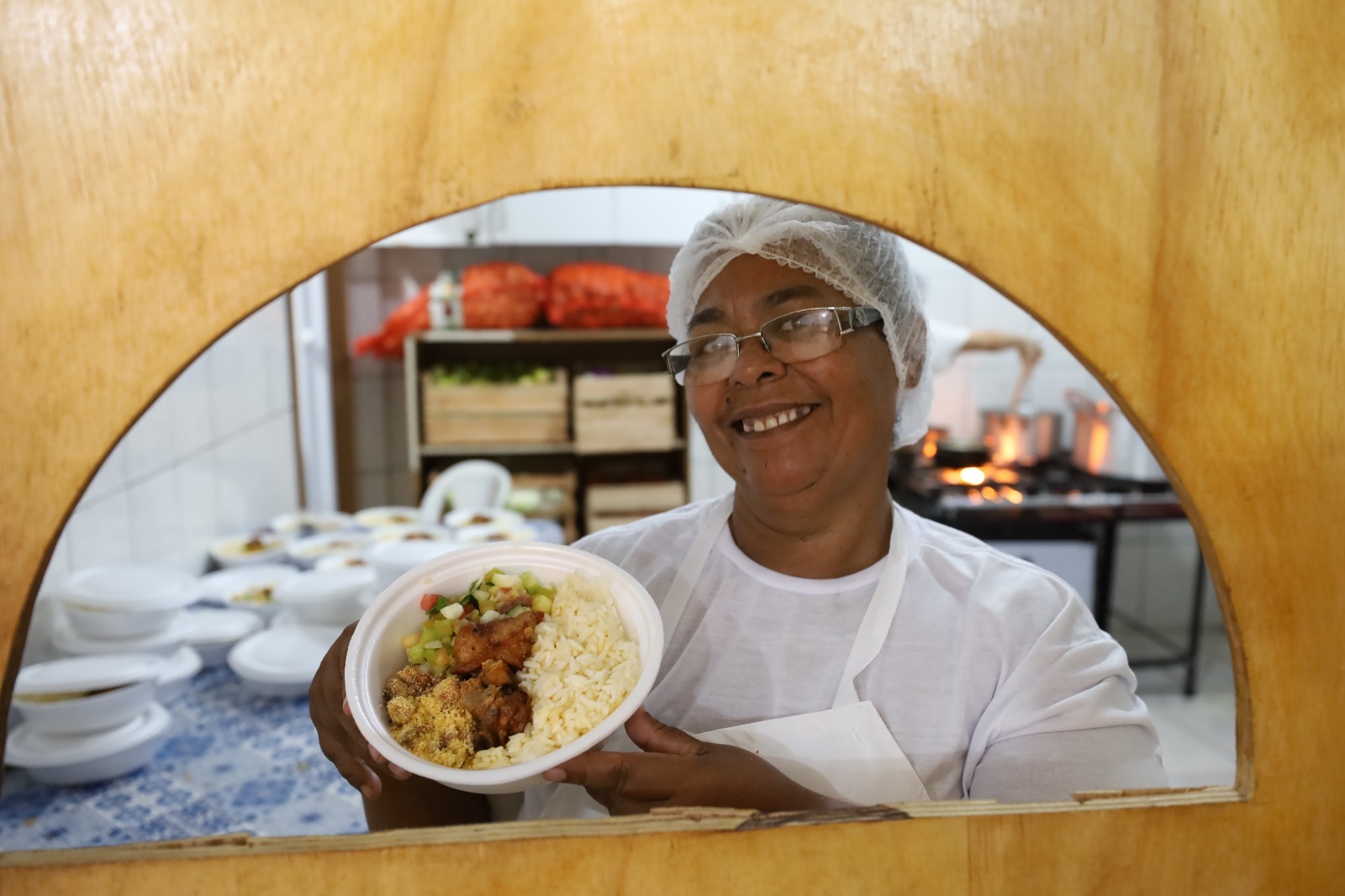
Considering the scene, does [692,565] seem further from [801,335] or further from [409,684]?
[409,684]

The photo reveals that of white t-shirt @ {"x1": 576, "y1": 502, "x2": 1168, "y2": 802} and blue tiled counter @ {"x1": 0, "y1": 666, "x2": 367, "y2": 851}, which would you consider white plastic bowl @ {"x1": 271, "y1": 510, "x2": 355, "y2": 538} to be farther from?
white t-shirt @ {"x1": 576, "y1": 502, "x2": 1168, "y2": 802}

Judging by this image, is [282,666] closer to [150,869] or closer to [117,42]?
[150,869]

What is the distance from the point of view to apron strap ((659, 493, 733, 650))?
142cm

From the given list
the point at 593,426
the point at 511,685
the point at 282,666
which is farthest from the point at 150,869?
the point at 593,426

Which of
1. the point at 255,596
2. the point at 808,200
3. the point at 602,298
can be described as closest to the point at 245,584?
the point at 255,596

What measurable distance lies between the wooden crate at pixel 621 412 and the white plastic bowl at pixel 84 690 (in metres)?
2.77

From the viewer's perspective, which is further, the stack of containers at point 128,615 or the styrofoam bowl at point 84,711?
the stack of containers at point 128,615

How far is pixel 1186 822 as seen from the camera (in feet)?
1.70

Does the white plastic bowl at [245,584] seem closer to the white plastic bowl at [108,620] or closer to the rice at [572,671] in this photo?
the white plastic bowl at [108,620]

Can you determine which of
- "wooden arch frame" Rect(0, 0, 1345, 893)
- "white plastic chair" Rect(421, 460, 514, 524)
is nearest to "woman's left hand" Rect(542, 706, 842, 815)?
"wooden arch frame" Rect(0, 0, 1345, 893)

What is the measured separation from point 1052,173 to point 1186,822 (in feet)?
1.33

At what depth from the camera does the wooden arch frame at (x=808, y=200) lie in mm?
453

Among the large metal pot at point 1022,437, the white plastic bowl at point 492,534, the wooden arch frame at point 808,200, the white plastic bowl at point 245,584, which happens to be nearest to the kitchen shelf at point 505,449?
the white plastic bowl at point 492,534

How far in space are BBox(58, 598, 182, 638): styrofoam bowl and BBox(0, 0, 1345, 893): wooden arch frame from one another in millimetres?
1562
